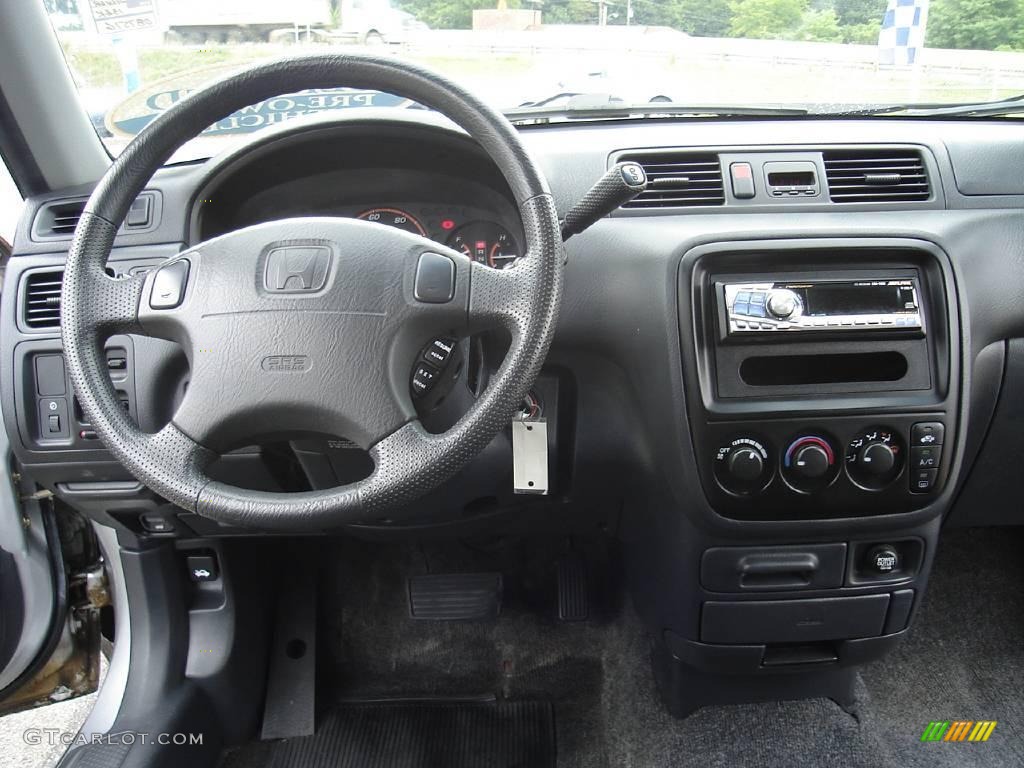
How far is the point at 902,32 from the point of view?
1.51 meters

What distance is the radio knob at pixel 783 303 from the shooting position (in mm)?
1199

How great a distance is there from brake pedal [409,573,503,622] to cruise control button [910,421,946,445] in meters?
1.07

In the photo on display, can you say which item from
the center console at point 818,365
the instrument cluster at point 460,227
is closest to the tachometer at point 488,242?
the instrument cluster at point 460,227

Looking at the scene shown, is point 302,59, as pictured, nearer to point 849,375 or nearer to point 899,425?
point 849,375

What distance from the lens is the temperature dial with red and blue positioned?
122 centimetres

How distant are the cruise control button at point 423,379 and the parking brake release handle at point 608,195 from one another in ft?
0.83

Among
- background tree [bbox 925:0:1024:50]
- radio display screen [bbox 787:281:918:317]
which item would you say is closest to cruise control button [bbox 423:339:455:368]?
radio display screen [bbox 787:281:918:317]

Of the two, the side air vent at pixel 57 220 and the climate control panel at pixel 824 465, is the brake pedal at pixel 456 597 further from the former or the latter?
the side air vent at pixel 57 220

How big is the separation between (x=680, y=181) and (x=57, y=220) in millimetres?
1129

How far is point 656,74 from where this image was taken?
1.52 metres

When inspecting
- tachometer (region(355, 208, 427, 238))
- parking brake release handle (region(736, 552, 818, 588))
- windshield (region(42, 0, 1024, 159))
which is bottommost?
parking brake release handle (region(736, 552, 818, 588))

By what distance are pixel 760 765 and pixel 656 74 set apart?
1454 millimetres

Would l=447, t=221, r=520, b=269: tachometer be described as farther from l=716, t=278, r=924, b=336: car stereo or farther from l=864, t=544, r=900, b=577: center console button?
l=864, t=544, r=900, b=577: center console button

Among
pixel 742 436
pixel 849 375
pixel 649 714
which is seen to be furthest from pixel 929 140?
pixel 649 714
